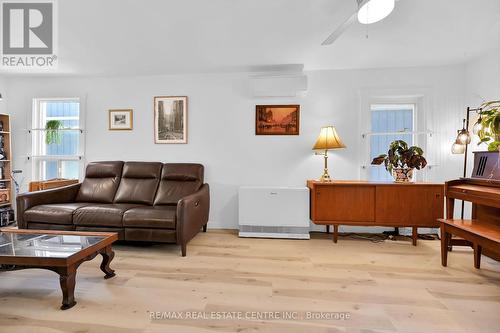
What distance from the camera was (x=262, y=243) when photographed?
293 cm

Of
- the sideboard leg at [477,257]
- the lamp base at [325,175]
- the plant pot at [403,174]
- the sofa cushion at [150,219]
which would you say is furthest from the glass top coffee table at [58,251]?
the sideboard leg at [477,257]

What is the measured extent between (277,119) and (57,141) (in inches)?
134

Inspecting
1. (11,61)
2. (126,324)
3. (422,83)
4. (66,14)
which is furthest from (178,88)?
(422,83)

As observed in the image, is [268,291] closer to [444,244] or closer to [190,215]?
[190,215]

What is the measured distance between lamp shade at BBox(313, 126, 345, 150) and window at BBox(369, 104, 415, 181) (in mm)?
691

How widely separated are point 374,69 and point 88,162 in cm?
444

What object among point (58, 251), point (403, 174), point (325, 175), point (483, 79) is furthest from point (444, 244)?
point (58, 251)

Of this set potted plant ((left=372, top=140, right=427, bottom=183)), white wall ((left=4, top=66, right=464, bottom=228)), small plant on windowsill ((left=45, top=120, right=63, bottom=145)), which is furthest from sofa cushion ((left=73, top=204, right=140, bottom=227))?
potted plant ((left=372, top=140, right=427, bottom=183))

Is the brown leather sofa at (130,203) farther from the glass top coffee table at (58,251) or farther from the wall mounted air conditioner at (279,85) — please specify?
the wall mounted air conditioner at (279,85)

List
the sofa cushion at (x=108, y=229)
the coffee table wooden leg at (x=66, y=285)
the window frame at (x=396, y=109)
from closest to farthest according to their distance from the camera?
the coffee table wooden leg at (x=66, y=285) → the sofa cushion at (x=108, y=229) → the window frame at (x=396, y=109)

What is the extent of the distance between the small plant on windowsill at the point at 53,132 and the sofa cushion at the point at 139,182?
1.34 meters

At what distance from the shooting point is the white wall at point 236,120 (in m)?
3.29

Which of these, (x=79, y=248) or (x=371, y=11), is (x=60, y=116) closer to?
(x=79, y=248)

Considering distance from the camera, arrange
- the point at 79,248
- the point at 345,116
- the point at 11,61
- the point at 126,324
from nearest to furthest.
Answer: the point at 126,324, the point at 79,248, the point at 11,61, the point at 345,116
